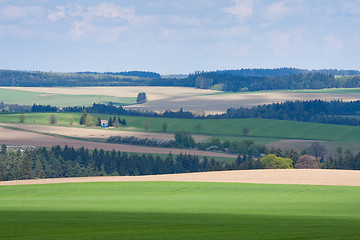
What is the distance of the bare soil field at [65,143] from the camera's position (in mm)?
121562

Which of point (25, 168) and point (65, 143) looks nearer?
point (25, 168)

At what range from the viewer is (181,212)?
36.1 m

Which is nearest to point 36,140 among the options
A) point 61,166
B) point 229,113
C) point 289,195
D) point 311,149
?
point 61,166

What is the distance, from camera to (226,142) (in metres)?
132

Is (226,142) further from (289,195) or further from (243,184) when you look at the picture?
(289,195)

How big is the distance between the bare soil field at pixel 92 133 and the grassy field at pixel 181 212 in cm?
8488

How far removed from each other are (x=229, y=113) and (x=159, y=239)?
560ft

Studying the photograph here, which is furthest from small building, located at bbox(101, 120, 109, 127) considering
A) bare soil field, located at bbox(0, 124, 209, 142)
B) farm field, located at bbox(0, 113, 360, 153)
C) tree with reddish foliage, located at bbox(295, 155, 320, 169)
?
tree with reddish foliage, located at bbox(295, 155, 320, 169)

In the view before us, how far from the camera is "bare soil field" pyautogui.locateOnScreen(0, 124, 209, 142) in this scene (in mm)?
145750

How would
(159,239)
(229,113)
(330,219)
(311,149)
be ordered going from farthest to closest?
(229,113) < (311,149) < (330,219) < (159,239)

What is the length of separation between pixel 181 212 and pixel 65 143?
96258mm

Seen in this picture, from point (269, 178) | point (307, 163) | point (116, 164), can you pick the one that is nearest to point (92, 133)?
point (116, 164)

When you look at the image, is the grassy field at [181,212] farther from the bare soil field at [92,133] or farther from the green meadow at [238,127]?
the green meadow at [238,127]

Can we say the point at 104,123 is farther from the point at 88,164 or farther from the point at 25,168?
the point at 25,168
